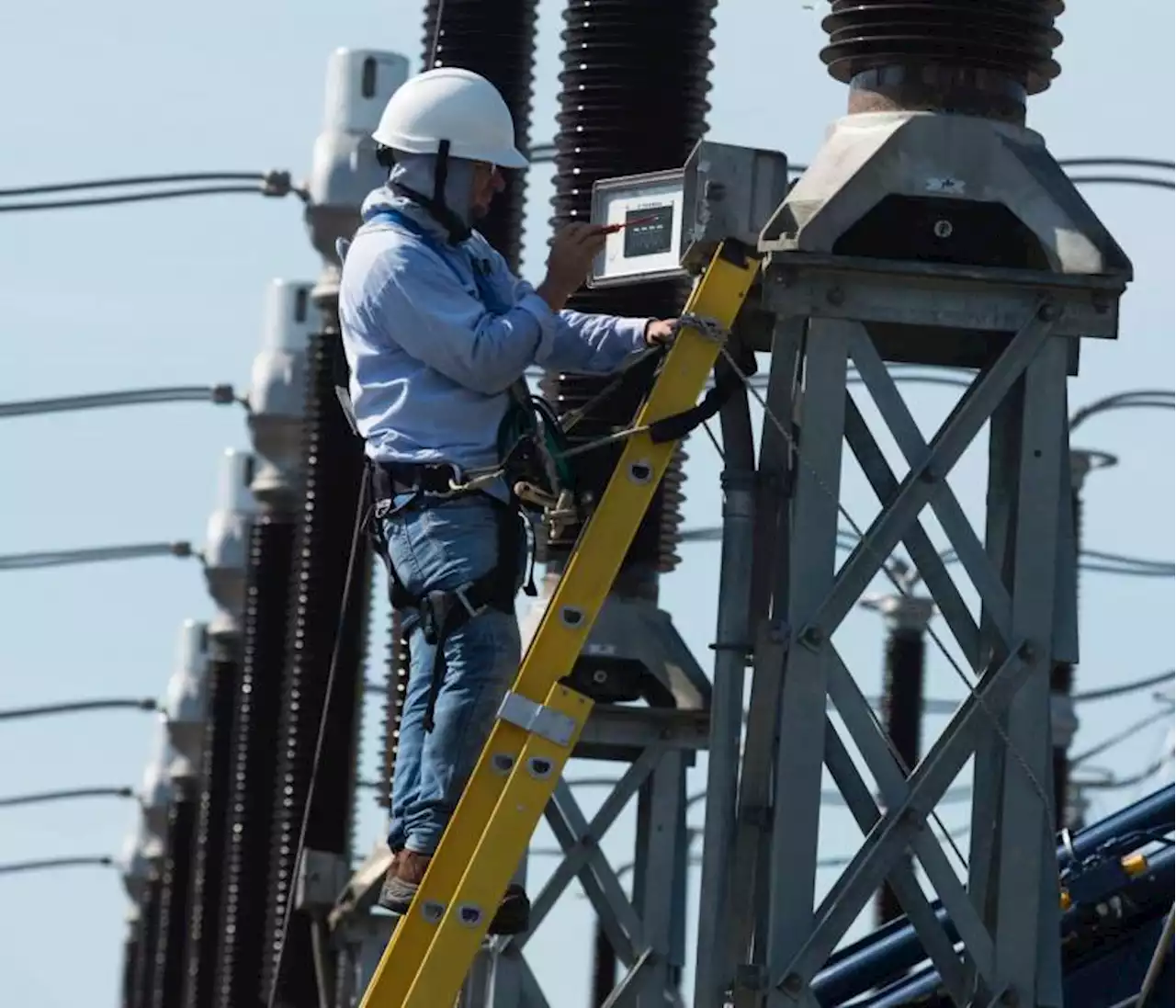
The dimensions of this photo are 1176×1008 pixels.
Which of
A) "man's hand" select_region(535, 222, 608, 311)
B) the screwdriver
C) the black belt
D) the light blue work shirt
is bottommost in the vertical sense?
the black belt

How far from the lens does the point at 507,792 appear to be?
30.2ft

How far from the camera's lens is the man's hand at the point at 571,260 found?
995 centimetres

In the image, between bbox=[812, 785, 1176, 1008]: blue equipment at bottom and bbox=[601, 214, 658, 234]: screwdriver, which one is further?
bbox=[812, 785, 1176, 1008]: blue equipment at bottom

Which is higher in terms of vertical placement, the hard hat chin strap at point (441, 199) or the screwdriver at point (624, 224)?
the screwdriver at point (624, 224)

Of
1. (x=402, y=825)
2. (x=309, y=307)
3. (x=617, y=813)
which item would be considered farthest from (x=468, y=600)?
(x=309, y=307)

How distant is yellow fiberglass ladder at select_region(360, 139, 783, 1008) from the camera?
9.19 meters

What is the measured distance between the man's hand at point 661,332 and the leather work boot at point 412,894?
4.30ft

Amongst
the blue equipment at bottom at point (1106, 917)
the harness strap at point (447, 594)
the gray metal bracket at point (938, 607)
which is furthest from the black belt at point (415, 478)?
the blue equipment at bottom at point (1106, 917)

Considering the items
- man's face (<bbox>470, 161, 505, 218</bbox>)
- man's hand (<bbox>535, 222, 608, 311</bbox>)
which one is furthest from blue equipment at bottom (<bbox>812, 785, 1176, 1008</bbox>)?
man's face (<bbox>470, 161, 505, 218</bbox>)

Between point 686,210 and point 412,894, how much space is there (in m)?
1.72

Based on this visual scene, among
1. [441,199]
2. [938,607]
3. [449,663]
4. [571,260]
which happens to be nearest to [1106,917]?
[938,607]

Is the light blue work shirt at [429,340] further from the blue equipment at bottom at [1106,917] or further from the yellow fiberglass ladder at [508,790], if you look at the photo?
the blue equipment at bottom at [1106,917]

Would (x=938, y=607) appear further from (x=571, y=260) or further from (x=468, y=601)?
(x=571, y=260)

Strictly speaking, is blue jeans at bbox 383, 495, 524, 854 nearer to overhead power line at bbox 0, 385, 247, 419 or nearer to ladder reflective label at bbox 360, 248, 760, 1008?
ladder reflective label at bbox 360, 248, 760, 1008
